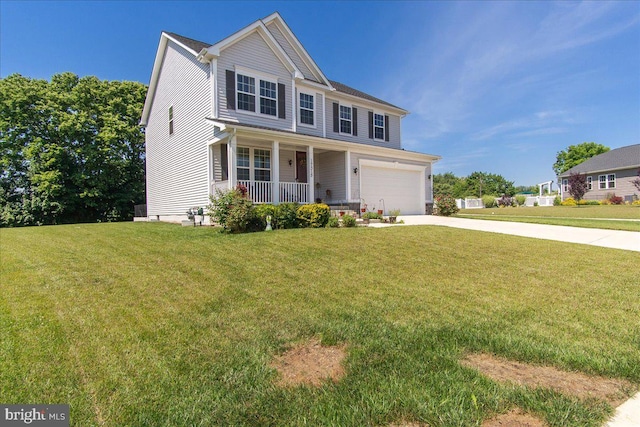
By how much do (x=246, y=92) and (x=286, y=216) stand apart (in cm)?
626

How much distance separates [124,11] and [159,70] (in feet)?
9.57

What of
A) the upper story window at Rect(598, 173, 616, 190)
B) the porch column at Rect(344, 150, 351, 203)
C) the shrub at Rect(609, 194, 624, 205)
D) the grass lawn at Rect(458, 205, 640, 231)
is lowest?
the grass lawn at Rect(458, 205, 640, 231)

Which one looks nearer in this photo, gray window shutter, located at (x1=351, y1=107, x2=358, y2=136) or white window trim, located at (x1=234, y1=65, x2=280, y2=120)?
white window trim, located at (x1=234, y1=65, x2=280, y2=120)

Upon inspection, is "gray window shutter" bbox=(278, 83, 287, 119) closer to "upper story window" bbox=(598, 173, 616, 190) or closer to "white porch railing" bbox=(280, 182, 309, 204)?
"white porch railing" bbox=(280, 182, 309, 204)

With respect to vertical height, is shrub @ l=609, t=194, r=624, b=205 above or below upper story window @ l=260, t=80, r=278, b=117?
below

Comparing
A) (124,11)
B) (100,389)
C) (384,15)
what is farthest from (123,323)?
(384,15)

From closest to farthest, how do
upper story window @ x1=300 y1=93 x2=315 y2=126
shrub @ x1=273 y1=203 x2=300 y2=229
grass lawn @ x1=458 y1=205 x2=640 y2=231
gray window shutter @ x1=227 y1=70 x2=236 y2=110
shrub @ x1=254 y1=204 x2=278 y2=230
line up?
1. shrub @ x1=254 y1=204 x2=278 y2=230
2. shrub @ x1=273 y1=203 x2=300 y2=229
3. grass lawn @ x1=458 y1=205 x2=640 y2=231
4. gray window shutter @ x1=227 y1=70 x2=236 y2=110
5. upper story window @ x1=300 y1=93 x2=315 y2=126

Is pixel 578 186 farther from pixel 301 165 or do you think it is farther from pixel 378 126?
pixel 301 165

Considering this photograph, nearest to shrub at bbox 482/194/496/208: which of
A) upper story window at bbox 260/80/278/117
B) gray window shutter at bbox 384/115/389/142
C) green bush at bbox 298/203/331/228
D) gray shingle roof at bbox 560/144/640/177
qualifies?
gray shingle roof at bbox 560/144/640/177

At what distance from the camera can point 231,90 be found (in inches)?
482

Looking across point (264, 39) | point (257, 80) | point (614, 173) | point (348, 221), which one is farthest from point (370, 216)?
point (614, 173)

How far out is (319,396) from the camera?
2064 millimetres

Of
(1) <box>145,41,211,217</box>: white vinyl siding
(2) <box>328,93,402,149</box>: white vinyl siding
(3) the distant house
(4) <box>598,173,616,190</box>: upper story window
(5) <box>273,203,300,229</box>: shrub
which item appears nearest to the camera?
(5) <box>273,203,300,229</box>: shrub

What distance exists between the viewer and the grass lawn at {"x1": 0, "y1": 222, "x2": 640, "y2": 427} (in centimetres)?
197
